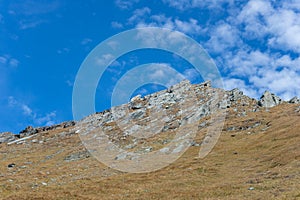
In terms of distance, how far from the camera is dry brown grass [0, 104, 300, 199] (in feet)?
111

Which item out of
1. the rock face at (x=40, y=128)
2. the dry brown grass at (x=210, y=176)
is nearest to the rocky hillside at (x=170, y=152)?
the dry brown grass at (x=210, y=176)

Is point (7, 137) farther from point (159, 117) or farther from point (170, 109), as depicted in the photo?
point (170, 109)

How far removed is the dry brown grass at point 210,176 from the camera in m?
33.8

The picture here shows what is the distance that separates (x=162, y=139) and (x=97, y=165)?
28.2 meters

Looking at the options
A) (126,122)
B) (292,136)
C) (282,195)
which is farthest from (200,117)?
(282,195)

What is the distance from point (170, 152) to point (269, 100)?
61.5 m

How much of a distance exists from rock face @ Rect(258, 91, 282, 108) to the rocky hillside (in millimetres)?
366

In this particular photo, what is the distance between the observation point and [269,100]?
124 m

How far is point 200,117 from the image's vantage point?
384ft

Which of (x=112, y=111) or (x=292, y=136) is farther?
(x=112, y=111)

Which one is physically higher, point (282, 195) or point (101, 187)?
point (101, 187)

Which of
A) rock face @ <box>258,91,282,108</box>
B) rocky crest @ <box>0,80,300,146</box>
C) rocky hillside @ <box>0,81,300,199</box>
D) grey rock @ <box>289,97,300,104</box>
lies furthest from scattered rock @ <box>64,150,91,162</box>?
grey rock @ <box>289,97,300,104</box>

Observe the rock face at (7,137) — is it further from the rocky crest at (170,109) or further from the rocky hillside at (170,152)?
the rocky hillside at (170,152)

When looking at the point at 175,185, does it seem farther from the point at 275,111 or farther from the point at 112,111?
the point at 112,111
